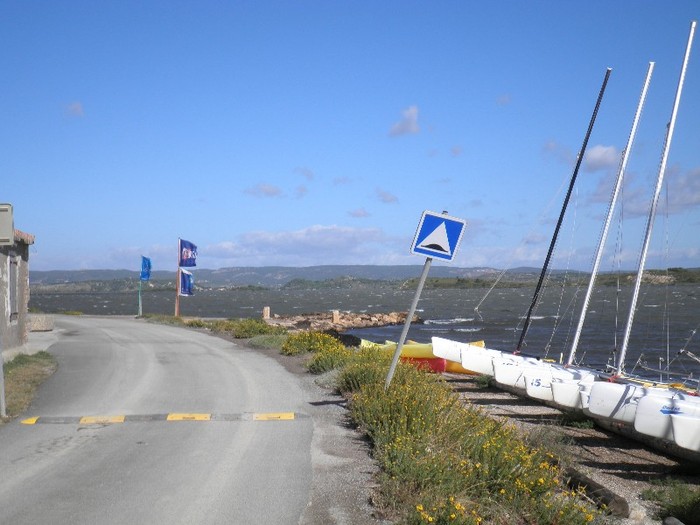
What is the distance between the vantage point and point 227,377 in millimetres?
14859

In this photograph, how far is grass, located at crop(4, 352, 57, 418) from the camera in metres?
11.4

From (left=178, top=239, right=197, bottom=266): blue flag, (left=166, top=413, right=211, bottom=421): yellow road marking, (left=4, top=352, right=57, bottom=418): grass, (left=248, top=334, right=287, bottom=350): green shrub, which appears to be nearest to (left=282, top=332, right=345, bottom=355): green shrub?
(left=248, top=334, right=287, bottom=350): green shrub

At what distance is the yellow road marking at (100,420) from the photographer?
10180mm

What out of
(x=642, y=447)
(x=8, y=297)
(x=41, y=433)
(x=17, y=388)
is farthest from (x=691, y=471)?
(x=8, y=297)

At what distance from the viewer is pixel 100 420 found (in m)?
10.4

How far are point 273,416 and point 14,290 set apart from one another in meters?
9.22

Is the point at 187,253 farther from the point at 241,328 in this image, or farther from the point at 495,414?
the point at 495,414

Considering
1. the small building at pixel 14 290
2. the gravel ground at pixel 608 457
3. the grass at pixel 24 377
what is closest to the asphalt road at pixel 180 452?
the grass at pixel 24 377

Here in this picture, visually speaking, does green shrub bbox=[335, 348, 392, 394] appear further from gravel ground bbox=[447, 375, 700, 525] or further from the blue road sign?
the blue road sign

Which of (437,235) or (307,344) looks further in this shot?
(307,344)

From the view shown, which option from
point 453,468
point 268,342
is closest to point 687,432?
point 453,468

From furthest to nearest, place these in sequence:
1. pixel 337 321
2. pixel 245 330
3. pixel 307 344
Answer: pixel 337 321 < pixel 245 330 < pixel 307 344

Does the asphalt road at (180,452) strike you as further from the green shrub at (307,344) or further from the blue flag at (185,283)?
the blue flag at (185,283)

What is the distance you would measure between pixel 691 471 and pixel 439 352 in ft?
26.8
